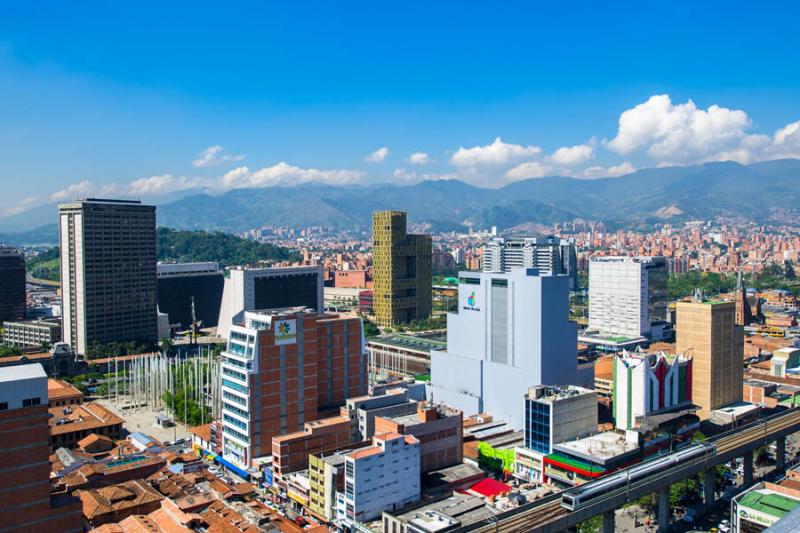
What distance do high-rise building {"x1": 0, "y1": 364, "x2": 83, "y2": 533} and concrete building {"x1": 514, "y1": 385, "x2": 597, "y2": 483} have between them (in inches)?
590

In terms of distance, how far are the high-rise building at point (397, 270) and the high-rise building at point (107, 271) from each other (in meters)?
19.5

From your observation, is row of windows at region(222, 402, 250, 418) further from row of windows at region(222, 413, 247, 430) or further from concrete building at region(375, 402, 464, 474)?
concrete building at region(375, 402, 464, 474)

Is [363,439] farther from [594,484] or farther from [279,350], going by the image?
[594,484]

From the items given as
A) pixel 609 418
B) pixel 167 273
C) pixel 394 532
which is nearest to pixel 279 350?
pixel 394 532

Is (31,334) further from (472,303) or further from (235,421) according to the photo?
(472,303)

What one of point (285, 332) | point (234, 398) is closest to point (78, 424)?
point (234, 398)

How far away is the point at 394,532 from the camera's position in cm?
1847

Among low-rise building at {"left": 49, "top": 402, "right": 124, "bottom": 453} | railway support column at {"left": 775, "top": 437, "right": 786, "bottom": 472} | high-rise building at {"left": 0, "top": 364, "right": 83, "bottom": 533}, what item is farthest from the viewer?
low-rise building at {"left": 49, "top": 402, "right": 124, "bottom": 453}

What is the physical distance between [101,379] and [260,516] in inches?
1001

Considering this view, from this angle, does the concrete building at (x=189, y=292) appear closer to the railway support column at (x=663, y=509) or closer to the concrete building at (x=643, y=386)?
the concrete building at (x=643, y=386)

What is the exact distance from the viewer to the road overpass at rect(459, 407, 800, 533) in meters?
18.2

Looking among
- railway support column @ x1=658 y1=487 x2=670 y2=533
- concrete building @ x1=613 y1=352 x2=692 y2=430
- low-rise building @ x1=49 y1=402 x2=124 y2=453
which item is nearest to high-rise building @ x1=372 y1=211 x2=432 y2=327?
low-rise building @ x1=49 y1=402 x2=124 y2=453

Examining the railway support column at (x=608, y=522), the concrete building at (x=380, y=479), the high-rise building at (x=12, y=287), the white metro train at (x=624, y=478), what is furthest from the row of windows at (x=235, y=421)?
the high-rise building at (x=12, y=287)

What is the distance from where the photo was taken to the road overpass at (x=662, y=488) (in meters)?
18.2
